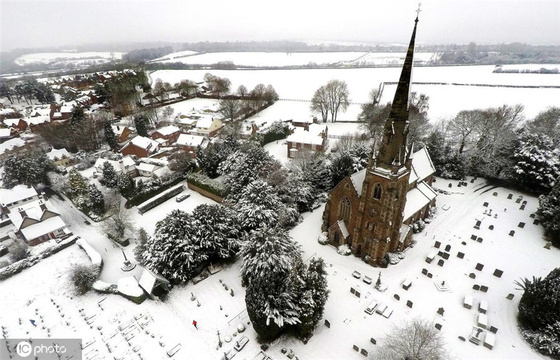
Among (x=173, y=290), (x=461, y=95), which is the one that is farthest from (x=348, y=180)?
(x=461, y=95)

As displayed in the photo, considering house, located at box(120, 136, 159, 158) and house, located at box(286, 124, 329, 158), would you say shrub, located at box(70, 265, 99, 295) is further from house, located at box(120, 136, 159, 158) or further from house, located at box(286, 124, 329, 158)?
house, located at box(286, 124, 329, 158)

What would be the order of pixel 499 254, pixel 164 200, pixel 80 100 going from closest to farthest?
pixel 499 254 → pixel 164 200 → pixel 80 100

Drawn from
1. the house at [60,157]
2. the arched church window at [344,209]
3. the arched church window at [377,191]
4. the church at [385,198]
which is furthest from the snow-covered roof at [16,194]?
the arched church window at [377,191]

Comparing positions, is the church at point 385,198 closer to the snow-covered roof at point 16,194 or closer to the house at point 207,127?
the house at point 207,127

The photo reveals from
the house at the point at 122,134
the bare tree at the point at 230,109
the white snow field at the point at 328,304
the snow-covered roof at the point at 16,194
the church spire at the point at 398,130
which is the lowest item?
the white snow field at the point at 328,304

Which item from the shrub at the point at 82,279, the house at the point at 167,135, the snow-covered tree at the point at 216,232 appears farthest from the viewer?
the house at the point at 167,135

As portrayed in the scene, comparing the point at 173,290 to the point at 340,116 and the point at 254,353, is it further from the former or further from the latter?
the point at 340,116
